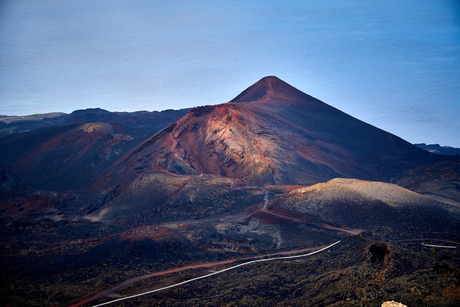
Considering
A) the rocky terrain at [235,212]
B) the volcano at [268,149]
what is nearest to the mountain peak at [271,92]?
the rocky terrain at [235,212]

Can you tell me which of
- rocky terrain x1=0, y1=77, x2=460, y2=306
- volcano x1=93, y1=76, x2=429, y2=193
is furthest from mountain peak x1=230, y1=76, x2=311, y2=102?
volcano x1=93, y1=76, x2=429, y2=193

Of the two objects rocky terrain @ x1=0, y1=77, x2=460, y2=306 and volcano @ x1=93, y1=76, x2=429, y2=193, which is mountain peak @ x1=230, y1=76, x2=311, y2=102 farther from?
volcano @ x1=93, y1=76, x2=429, y2=193

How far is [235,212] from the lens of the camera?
4119 centimetres

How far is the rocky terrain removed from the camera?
1881 centimetres

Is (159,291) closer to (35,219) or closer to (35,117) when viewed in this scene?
(35,219)

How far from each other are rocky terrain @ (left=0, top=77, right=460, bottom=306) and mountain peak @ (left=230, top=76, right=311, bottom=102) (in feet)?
3.13

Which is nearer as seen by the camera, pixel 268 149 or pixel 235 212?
pixel 235 212

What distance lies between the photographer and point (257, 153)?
181ft

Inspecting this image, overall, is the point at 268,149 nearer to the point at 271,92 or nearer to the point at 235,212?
the point at 235,212

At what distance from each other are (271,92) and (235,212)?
48524mm

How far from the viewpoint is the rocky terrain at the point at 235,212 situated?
1881 cm

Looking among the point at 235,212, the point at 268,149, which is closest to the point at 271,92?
the point at 268,149

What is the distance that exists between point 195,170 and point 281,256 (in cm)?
2771

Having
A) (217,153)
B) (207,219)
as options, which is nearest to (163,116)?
(217,153)
